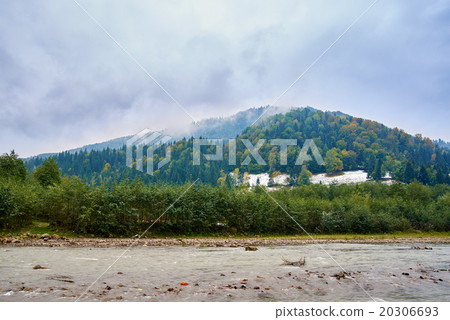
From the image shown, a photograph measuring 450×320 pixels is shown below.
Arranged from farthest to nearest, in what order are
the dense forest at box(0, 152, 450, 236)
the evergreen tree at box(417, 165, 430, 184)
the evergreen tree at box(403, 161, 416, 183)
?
the evergreen tree at box(403, 161, 416, 183) → the evergreen tree at box(417, 165, 430, 184) → the dense forest at box(0, 152, 450, 236)

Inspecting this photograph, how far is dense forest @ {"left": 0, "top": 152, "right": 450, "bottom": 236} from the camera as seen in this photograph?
148 feet

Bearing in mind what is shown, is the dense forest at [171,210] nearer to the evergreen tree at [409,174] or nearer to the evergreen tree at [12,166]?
the evergreen tree at [12,166]

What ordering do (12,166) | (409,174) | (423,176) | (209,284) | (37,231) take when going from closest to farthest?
(209,284) → (37,231) → (12,166) → (423,176) → (409,174)

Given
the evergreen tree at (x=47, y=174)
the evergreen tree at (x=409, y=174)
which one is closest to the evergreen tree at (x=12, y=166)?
the evergreen tree at (x=47, y=174)

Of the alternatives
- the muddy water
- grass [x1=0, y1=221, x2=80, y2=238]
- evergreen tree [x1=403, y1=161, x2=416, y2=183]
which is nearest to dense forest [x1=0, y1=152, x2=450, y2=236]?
grass [x1=0, y1=221, x2=80, y2=238]

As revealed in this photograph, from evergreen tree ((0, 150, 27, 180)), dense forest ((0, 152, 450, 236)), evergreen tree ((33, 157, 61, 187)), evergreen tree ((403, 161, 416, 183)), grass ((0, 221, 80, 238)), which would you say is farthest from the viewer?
evergreen tree ((403, 161, 416, 183))

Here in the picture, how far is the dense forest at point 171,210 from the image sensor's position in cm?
4497

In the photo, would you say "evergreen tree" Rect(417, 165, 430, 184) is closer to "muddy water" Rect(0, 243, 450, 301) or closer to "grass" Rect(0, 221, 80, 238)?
"muddy water" Rect(0, 243, 450, 301)

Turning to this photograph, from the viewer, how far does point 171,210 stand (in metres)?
52.1

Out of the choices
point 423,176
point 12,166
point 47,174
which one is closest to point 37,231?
point 47,174

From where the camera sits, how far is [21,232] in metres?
40.7

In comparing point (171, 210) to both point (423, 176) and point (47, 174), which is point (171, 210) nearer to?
point (47, 174)

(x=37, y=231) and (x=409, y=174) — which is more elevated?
(x=409, y=174)

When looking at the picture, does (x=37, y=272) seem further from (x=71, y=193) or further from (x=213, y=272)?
(x=71, y=193)
